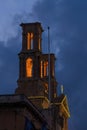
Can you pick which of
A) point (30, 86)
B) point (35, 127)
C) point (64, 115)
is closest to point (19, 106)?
point (35, 127)

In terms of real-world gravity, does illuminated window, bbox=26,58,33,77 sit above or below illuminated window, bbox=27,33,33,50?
below

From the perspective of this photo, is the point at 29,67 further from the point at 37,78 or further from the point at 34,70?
the point at 37,78

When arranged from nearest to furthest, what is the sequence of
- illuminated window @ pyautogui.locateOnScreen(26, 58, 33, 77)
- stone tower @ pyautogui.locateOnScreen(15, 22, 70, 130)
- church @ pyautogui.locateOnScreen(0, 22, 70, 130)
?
church @ pyautogui.locateOnScreen(0, 22, 70, 130) → stone tower @ pyautogui.locateOnScreen(15, 22, 70, 130) → illuminated window @ pyautogui.locateOnScreen(26, 58, 33, 77)

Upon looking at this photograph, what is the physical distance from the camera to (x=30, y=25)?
8869 centimetres

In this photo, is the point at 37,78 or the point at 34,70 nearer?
the point at 37,78

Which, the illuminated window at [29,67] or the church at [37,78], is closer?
the church at [37,78]

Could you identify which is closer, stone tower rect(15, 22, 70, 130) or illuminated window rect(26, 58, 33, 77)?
stone tower rect(15, 22, 70, 130)

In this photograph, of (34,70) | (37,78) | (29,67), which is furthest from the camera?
(29,67)

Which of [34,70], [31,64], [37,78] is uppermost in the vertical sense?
[31,64]

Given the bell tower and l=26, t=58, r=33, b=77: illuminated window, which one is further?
l=26, t=58, r=33, b=77: illuminated window

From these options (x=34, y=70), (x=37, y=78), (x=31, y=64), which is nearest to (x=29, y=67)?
(x=31, y=64)

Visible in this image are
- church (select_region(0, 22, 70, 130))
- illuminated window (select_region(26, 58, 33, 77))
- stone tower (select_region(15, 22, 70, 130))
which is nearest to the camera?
church (select_region(0, 22, 70, 130))

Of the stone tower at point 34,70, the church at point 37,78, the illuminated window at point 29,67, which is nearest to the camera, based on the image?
the church at point 37,78

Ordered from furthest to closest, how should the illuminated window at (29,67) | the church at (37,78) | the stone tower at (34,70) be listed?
the illuminated window at (29,67)
the stone tower at (34,70)
the church at (37,78)
